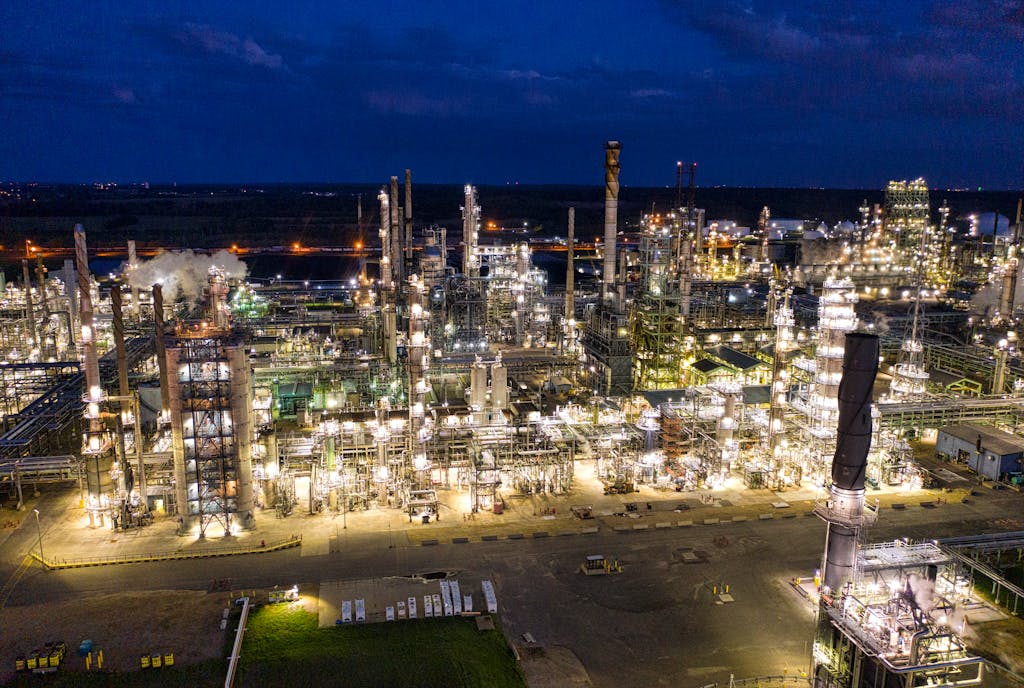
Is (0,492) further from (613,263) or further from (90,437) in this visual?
(613,263)

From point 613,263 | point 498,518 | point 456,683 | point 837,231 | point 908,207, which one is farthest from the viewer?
point 837,231

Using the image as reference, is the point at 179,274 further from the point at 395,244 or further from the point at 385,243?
the point at 385,243

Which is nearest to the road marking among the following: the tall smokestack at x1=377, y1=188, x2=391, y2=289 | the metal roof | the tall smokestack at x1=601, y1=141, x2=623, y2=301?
the tall smokestack at x1=377, y1=188, x2=391, y2=289

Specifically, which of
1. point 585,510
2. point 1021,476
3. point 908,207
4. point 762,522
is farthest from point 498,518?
point 908,207

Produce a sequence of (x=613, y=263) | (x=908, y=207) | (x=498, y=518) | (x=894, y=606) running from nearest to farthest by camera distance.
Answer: (x=894, y=606), (x=498, y=518), (x=613, y=263), (x=908, y=207)

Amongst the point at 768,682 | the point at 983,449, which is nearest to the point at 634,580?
the point at 768,682

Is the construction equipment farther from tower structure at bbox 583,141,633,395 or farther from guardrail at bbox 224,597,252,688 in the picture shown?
tower structure at bbox 583,141,633,395

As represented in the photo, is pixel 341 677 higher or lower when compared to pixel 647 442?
lower
